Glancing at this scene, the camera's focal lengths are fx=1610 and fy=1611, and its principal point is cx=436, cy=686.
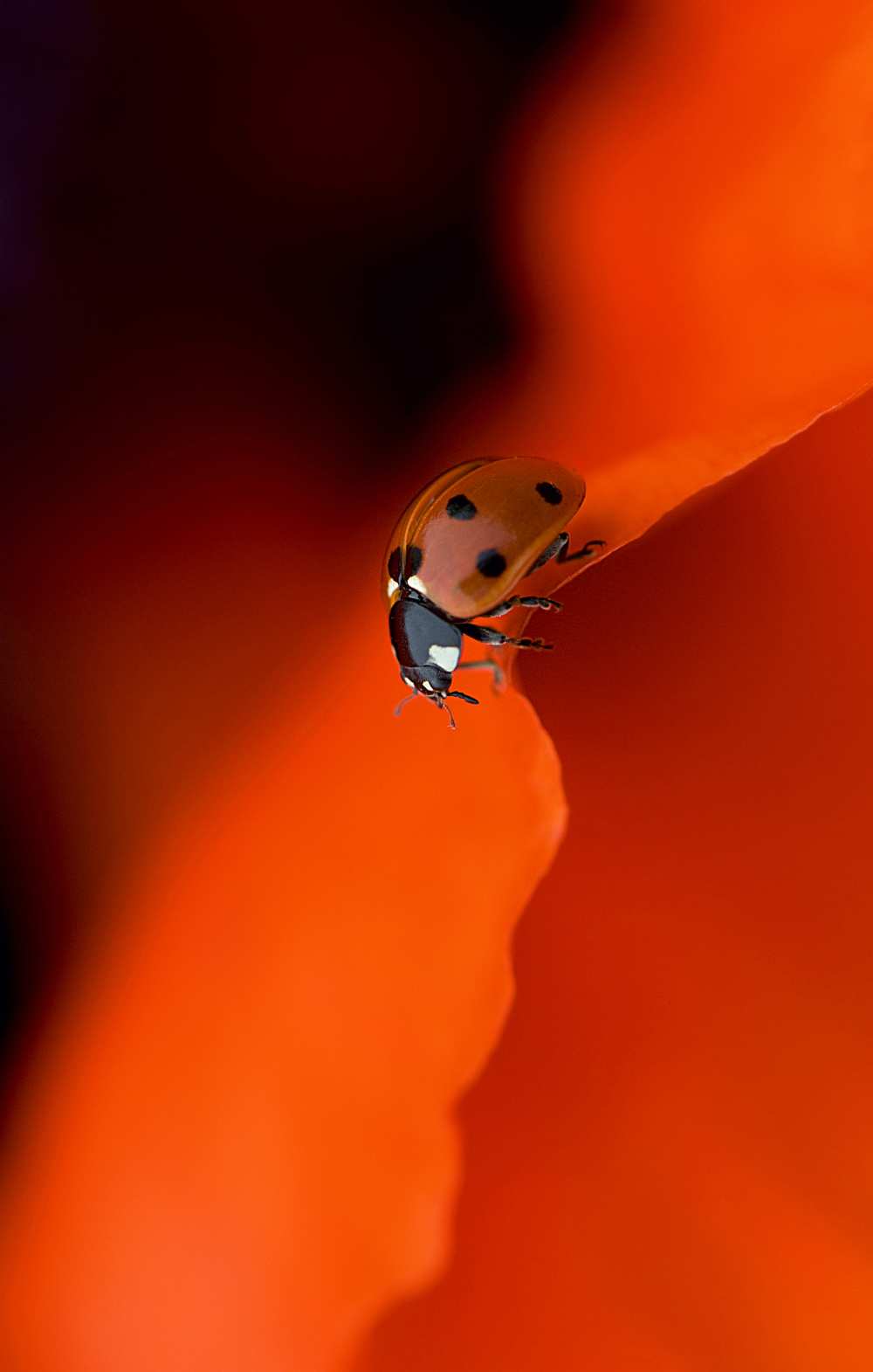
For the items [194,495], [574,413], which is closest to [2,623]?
[194,495]

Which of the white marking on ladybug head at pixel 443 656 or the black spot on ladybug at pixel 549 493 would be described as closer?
the black spot on ladybug at pixel 549 493

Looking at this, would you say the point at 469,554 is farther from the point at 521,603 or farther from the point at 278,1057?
the point at 278,1057

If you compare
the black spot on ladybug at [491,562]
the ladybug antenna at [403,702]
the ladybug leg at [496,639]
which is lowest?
the ladybug leg at [496,639]

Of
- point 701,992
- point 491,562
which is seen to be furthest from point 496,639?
point 701,992

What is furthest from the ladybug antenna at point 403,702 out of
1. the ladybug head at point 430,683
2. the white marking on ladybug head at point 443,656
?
Result: the white marking on ladybug head at point 443,656

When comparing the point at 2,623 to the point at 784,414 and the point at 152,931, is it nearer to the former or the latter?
the point at 152,931

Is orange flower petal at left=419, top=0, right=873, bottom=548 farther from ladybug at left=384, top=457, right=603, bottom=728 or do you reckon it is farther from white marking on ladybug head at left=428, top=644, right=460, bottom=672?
white marking on ladybug head at left=428, top=644, right=460, bottom=672

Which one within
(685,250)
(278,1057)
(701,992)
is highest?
(685,250)

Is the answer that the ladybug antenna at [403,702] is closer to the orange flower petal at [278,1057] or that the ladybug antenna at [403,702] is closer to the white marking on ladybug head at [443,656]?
the orange flower petal at [278,1057]
